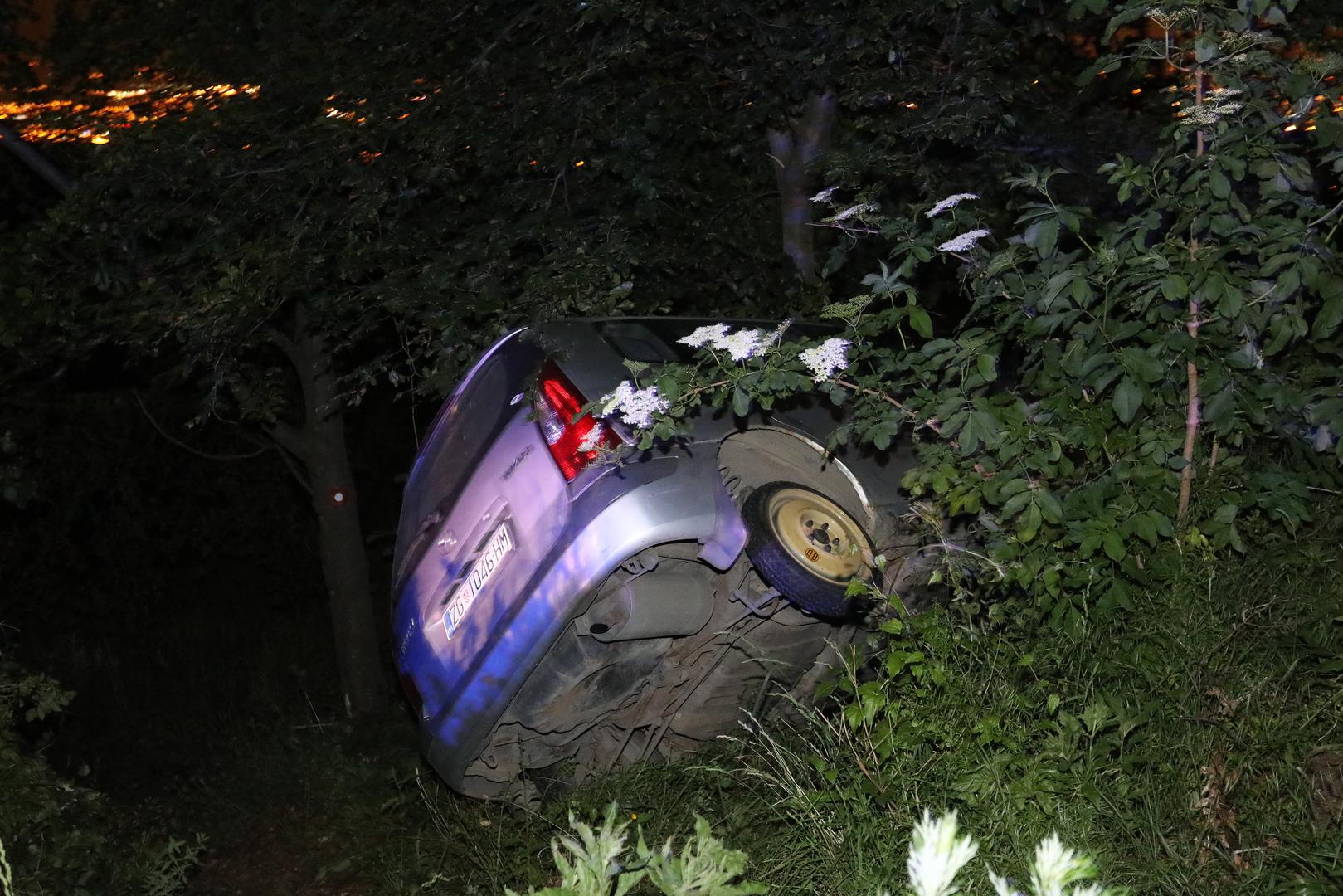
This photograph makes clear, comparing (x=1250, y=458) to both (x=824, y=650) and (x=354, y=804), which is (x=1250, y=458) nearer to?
(x=824, y=650)

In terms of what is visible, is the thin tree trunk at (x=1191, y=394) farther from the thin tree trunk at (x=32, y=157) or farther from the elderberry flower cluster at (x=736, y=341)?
the thin tree trunk at (x=32, y=157)

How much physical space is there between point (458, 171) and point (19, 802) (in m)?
3.30

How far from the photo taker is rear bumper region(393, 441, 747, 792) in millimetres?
3746

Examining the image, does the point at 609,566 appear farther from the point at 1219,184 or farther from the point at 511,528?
the point at 1219,184

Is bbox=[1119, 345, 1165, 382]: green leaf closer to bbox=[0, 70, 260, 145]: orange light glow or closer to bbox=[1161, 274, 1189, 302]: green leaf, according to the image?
bbox=[1161, 274, 1189, 302]: green leaf

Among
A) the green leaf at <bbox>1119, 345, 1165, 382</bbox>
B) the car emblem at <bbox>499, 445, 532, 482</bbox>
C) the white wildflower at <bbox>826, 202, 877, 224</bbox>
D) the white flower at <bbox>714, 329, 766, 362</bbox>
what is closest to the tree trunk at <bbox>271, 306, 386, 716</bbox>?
the car emblem at <bbox>499, 445, 532, 482</bbox>

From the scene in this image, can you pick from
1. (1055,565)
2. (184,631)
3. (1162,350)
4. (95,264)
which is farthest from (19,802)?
(184,631)

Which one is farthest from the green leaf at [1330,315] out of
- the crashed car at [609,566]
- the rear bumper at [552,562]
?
the rear bumper at [552,562]

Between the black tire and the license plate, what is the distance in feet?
2.59

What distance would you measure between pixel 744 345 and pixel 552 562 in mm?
909

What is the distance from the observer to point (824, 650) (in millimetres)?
4438

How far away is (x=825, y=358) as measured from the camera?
11.6ft

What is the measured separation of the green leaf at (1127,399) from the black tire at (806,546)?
3.10 feet

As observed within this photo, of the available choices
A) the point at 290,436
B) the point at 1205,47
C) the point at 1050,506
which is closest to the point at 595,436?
the point at 1050,506
